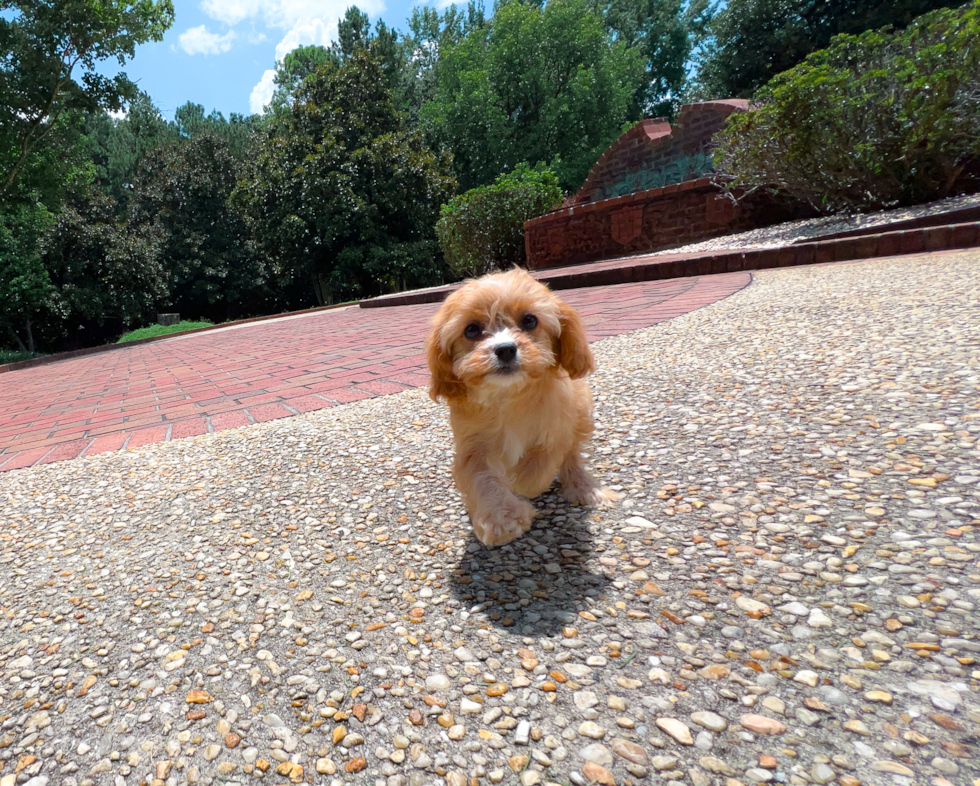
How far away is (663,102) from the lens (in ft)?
125

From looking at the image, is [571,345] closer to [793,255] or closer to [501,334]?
[501,334]

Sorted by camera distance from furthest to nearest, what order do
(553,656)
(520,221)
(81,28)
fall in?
(520,221) → (81,28) → (553,656)

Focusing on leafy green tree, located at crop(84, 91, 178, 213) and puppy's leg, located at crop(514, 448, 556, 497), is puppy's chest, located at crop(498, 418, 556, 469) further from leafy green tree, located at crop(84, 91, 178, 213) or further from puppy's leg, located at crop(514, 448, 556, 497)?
leafy green tree, located at crop(84, 91, 178, 213)

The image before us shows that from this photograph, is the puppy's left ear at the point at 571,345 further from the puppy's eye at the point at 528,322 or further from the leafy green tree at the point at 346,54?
the leafy green tree at the point at 346,54

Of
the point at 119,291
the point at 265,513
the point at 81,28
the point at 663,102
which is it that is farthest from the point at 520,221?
the point at 663,102

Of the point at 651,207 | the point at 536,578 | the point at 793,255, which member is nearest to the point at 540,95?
the point at 651,207

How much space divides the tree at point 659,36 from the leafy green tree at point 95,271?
30801 millimetres

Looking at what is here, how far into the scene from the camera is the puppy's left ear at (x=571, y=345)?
2.29m

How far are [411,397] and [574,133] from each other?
28482 mm

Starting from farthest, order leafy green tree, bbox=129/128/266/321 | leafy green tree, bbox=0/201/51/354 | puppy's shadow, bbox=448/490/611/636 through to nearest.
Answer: leafy green tree, bbox=129/128/266/321, leafy green tree, bbox=0/201/51/354, puppy's shadow, bbox=448/490/611/636

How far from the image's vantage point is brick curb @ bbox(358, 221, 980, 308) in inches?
274

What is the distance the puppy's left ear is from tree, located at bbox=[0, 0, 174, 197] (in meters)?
17.7

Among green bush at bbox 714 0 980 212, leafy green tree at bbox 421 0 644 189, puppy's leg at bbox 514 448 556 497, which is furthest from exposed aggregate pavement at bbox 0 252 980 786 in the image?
leafy green tree at bbox 421 0 644 189

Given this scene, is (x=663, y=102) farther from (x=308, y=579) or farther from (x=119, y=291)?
(x=308, y=579)
